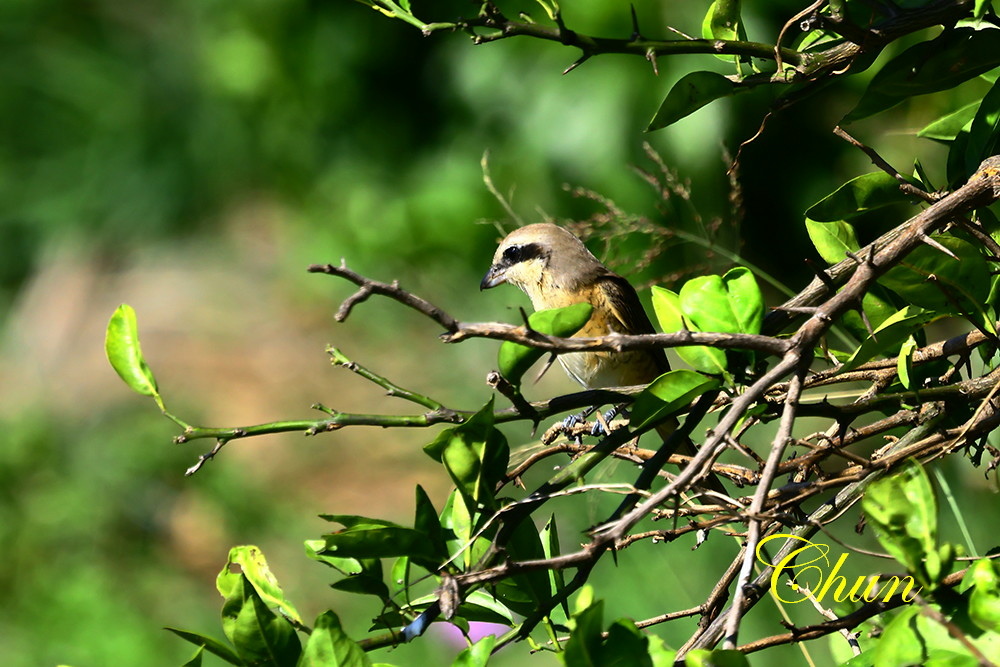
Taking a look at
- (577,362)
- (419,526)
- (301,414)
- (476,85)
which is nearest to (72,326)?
(301,414)

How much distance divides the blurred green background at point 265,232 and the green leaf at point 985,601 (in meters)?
2.31

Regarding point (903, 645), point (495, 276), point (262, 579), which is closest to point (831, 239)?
point (903, 645)

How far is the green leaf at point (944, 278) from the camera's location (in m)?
1.22

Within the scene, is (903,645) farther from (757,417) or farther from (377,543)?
(377,543)

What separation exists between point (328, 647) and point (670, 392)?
0.43m

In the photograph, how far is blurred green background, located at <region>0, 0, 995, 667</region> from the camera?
4582 mm

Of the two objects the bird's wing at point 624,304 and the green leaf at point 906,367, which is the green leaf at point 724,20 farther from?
the bird's wing at point 624,304

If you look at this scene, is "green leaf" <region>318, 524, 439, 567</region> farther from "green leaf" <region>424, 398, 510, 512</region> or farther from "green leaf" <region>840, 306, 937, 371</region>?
"green leaf" <region>840, 306, 937, 371</region>

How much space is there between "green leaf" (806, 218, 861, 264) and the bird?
4.43ft

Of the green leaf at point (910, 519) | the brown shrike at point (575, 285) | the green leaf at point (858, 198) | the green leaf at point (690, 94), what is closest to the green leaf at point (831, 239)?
the green leaf at point (858, 198)

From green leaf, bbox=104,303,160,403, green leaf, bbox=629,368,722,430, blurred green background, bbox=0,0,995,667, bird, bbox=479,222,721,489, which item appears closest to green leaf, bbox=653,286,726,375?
green leaf, bbox=629,368,722,430

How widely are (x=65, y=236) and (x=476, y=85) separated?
11.4ft

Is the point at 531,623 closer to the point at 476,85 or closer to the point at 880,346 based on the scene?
the point at 880,346

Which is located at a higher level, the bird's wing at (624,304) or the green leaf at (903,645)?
the bird's wing at (624,304)
